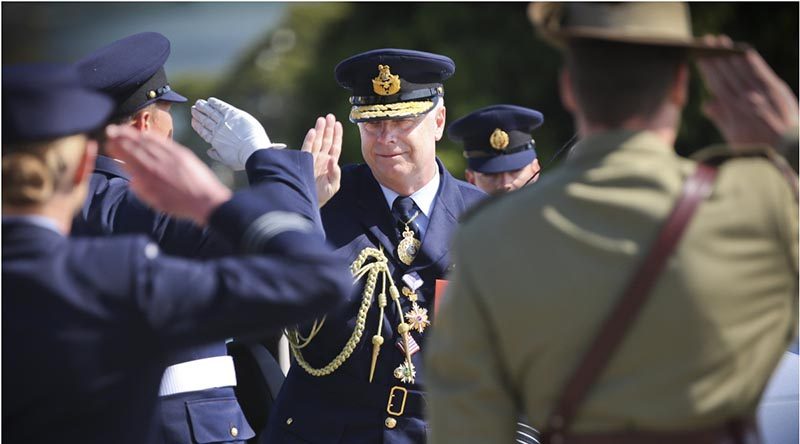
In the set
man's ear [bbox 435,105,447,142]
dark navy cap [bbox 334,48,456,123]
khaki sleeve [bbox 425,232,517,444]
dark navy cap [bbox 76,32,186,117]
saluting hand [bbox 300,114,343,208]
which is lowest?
man's ear [bbox 435,105,447,142]

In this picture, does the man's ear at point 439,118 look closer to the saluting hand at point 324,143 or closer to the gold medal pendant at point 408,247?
the gold medal pendant at point 408,247

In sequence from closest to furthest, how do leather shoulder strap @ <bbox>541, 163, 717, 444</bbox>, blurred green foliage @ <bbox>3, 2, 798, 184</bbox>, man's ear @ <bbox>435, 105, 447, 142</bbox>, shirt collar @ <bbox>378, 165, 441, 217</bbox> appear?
leather shoulder strap @ <bbox>541, 163, 717, 444</bbox> → shirt collar @ <bbox>378, 165, 441, 217</bbox> → man's ear @ <bbox>435, 105, 447, 142</bbox> → blurred green foliage @ <bbox>3, 2, 798, 184</bbox>

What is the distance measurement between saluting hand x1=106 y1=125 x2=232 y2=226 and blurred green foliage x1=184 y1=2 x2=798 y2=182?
34.0 feet

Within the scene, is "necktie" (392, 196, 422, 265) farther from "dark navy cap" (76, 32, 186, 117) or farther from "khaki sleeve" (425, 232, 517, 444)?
"khaki sleeve" (425, 232, 517, 444)

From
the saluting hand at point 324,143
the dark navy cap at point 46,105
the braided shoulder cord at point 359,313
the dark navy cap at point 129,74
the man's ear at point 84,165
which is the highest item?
the dark navy cap at point 46,105

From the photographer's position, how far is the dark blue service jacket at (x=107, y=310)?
245cm

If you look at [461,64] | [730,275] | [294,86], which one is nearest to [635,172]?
[730,275]

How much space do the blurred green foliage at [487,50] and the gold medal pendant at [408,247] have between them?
8363 mm

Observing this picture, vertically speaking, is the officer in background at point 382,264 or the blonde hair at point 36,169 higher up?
the blonde hair at point 36,169

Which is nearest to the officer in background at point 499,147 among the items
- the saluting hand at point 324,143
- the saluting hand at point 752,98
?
the saluting hand at point 324,143

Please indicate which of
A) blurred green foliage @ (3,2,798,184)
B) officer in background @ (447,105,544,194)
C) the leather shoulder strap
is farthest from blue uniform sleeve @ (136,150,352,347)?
blurred green foliage @ (3,2,798,184)

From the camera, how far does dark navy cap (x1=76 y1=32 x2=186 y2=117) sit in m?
4.20

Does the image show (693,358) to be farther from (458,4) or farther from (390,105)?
(458,4)

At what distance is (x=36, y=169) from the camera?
2.47 metres
